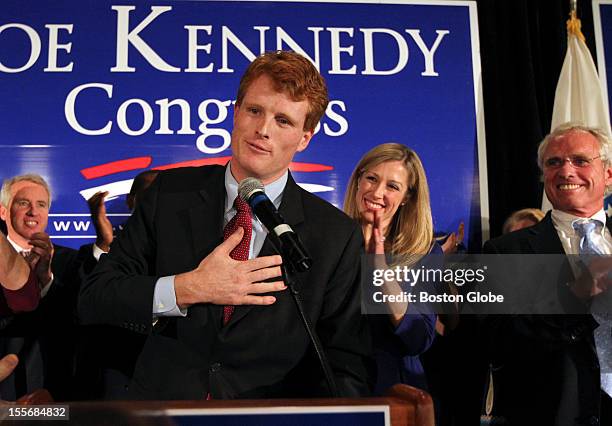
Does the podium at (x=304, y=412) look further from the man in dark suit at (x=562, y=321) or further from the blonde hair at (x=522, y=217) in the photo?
the blonde hair at (x=522, y=217)

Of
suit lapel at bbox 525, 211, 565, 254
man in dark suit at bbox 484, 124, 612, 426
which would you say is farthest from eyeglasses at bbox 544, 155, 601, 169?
suit lapel at bbox 525, 211, 565, 254

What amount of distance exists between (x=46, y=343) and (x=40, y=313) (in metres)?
0.11

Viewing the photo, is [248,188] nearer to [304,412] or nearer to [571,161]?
[304,412]

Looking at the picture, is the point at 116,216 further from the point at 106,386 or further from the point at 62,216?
the point at 106,386

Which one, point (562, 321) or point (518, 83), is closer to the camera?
point (562, 321)

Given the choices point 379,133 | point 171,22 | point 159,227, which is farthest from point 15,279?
point 379,133

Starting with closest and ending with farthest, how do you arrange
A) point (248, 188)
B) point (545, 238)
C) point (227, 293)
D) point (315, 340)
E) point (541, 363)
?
point (315, 340) < point (248, 188) < point (227, 293) < point (541, 363) < point (545, 238)

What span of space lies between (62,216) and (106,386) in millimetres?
710

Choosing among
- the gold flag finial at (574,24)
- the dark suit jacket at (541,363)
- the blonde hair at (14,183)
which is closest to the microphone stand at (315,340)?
the dark suit jacket at (541,363)

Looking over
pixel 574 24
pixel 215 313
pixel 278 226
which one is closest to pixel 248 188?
pixel 278 226

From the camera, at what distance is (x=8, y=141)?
2.89 m

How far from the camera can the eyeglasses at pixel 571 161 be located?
2.90 m

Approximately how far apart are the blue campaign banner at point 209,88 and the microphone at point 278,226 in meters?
1.22

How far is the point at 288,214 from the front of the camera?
233 cm
